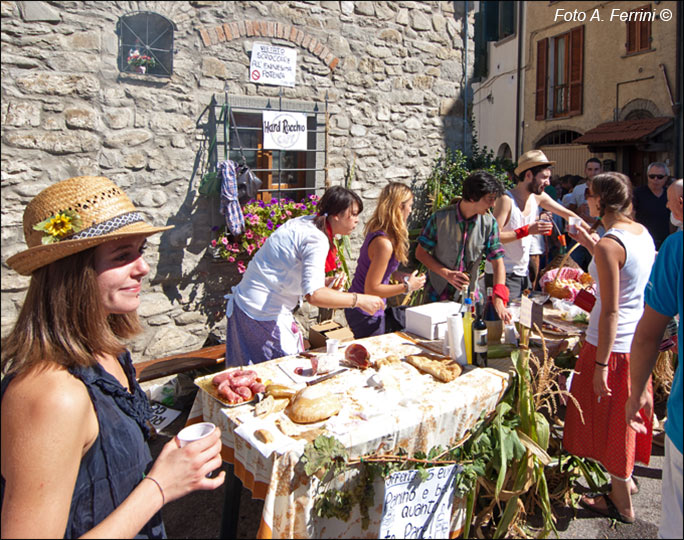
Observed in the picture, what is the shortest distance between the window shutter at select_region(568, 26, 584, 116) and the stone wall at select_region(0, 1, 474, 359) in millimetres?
10832

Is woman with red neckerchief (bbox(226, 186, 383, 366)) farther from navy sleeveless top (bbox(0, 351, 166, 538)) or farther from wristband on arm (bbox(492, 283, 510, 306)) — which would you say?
navy sleeveless top (bbox(0, 351, 166, 538))

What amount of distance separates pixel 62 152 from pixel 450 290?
3524 mm

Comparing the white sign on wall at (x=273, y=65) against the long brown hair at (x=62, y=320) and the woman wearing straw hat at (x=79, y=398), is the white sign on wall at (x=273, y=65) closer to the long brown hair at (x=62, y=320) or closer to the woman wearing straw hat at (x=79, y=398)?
the woman wearing straw hat at (x=79, y=398)

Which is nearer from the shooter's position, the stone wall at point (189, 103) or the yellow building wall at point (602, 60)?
the stone wall at point (189, 103)

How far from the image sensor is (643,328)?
2.13m

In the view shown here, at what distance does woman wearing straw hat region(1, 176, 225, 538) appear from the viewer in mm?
1165

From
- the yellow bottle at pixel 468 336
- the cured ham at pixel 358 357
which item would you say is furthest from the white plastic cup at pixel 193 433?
the yellow bottle at pixel 468 336

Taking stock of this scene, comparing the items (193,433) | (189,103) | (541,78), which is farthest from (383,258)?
(541,78)

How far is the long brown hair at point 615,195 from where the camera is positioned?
279 cm

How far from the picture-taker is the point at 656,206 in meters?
6.20

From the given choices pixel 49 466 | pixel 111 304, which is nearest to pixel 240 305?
pixel 111 304

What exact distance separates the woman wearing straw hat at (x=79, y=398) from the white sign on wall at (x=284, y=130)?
A: 4.11 metres

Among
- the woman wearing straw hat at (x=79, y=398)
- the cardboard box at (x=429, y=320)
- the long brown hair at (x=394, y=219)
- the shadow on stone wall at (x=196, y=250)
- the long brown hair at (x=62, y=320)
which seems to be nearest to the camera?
the woman wearing straw hat at (x=79, y=398)

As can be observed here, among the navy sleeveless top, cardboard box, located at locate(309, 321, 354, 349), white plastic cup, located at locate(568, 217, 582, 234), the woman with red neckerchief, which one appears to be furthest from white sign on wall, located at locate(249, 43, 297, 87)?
the navy sleeveless top
